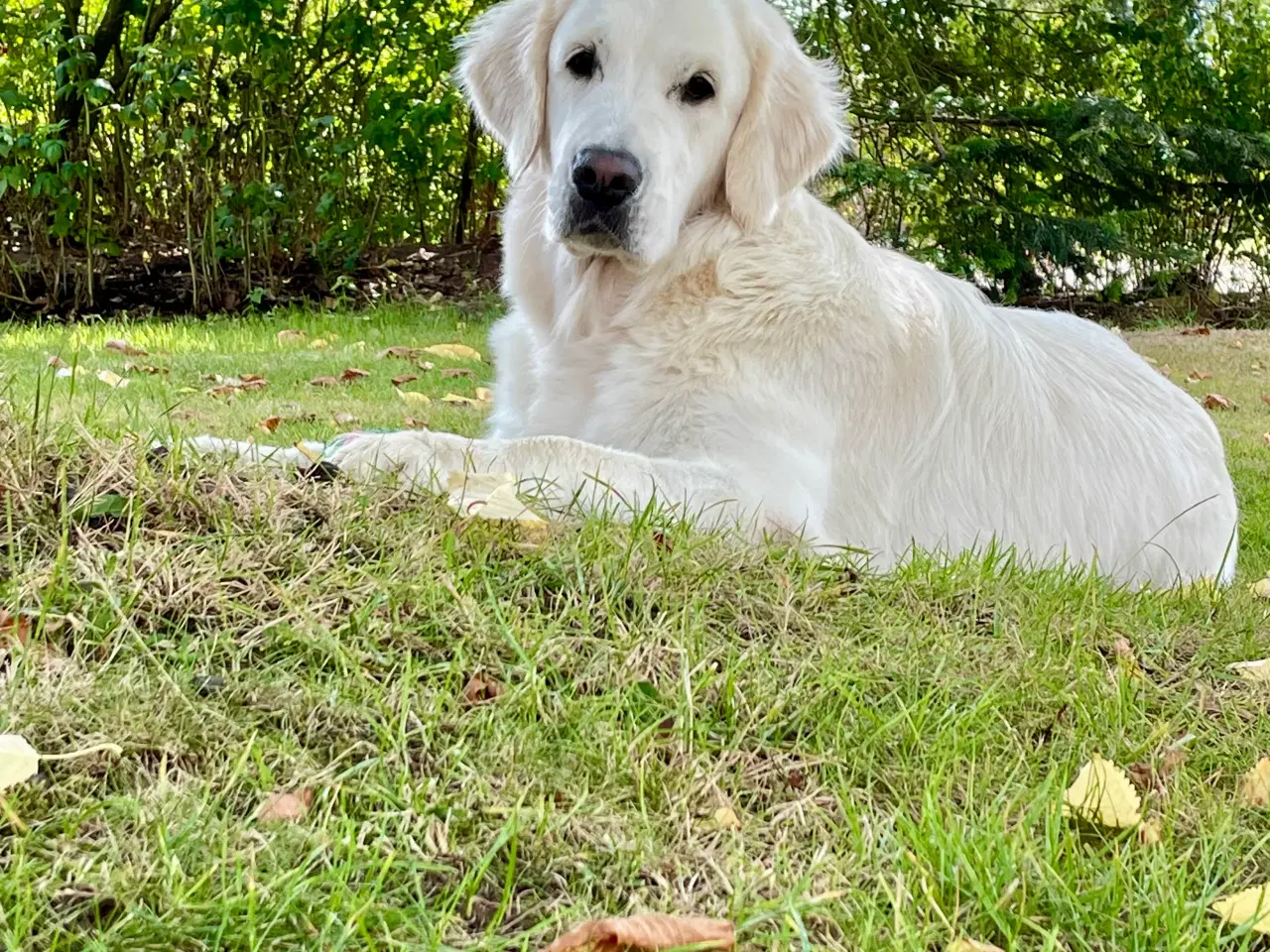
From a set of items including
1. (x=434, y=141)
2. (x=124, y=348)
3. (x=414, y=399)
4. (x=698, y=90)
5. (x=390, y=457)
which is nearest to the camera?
(x=390, y=457)

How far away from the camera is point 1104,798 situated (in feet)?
5.35

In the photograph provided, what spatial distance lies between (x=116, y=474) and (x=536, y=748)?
0.93 m

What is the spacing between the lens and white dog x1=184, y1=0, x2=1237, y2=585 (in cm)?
301

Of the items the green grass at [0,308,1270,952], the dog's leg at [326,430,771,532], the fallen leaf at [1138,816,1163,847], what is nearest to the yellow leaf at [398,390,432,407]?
the dog's leg at [326,430,771,532]

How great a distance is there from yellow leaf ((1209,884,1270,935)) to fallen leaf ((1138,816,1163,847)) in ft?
0.42

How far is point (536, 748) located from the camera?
154 cm

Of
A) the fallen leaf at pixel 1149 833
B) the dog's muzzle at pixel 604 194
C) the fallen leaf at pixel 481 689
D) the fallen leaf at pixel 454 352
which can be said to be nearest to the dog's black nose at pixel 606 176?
the dog's muzzle at pixel 604 194

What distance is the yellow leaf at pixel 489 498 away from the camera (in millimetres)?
2176

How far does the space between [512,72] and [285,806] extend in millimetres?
2734

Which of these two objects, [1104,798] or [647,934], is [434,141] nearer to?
[1104,798]

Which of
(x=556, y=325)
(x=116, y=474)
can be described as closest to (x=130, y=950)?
(x=116, y=474)

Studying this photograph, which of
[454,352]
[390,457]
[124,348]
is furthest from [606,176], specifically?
[124,348]

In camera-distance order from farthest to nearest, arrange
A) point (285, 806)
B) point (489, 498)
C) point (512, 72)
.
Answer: point (512, 72)
point (489, 498)
point (285, 806)

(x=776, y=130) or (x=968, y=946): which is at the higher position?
(x=776, y=130)
